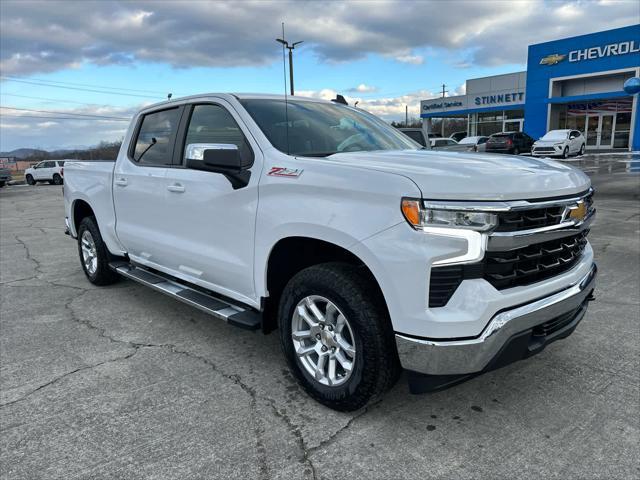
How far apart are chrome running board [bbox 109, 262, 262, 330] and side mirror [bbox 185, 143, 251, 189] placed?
0.88 meters

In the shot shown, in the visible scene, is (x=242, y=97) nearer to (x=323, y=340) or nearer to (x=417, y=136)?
(x=323, y=340)

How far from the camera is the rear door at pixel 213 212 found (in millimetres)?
3254

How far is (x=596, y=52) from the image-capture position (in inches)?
1243

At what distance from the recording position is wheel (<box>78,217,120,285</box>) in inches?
210

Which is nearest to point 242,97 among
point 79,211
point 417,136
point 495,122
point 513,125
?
point 79,211

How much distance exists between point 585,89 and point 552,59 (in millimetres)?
3049

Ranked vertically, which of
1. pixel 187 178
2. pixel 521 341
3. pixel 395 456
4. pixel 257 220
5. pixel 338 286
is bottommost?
pixel 395 456

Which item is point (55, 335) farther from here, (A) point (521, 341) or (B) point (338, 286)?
(A) point (521, 341)

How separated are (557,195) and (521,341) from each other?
798 mm

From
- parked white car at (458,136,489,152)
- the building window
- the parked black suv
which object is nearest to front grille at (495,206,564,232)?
parked white car at (458,136,489,152)

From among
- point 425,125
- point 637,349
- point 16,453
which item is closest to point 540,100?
point 425,125

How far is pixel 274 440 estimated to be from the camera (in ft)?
8.70

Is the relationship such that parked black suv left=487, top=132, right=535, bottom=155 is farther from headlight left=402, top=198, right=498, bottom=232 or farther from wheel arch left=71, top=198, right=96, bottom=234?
headlight left=402, top=198, right=498, bottom=232

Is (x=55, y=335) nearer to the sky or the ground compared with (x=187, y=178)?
nearer to the ground
